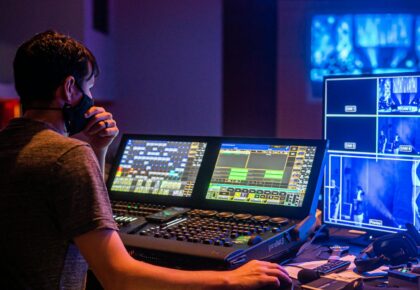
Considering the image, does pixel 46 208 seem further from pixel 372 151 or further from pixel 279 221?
pixel 372 151

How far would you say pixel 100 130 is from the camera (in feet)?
5.10

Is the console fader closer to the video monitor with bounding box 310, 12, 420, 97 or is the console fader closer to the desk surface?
the desk surface

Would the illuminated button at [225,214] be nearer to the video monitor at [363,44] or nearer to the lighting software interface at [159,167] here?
the lighting software interface at [159,167]

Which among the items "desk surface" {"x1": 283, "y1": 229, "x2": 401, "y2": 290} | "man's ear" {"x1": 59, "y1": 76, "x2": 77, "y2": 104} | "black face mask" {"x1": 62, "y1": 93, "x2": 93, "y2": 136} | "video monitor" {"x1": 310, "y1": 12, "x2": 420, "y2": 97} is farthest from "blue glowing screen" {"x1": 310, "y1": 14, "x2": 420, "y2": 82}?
"man's ear" {"x1": 59, "y1": 76, "x2": 77, "y2": 104}

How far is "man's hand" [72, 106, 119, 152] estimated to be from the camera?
1.49m

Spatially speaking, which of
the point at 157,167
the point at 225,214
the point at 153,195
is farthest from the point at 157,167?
the point at 225,214

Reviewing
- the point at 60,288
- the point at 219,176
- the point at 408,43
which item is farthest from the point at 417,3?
the point at 60,288

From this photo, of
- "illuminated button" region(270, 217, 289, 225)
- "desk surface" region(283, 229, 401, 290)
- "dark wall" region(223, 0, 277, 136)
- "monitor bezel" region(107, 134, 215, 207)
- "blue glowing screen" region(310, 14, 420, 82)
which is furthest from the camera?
"dark wall" region(223, 0, 277, 136)

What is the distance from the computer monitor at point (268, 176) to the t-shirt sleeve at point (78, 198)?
0.60 meters

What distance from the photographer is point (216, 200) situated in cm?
161

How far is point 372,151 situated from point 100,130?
2.64ft

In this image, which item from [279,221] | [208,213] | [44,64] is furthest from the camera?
[208,213]

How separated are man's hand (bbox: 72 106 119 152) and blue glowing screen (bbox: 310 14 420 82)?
320 centimetres

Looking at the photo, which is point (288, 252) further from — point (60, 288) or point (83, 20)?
point (83, 20)
